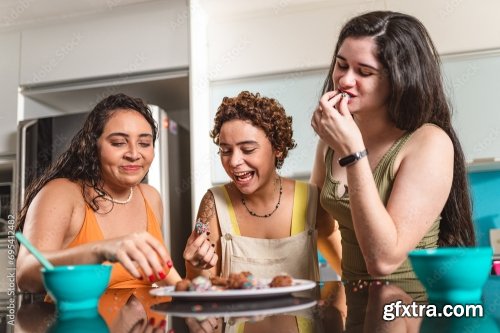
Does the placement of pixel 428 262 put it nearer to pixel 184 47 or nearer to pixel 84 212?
pixel 84 212

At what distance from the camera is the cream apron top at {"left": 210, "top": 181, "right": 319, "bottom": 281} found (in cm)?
146

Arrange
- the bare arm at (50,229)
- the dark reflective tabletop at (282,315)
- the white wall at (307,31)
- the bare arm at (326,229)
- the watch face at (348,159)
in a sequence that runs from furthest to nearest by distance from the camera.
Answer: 1. the white wall at (307,31)
2. the bare arm at (326,229)
3. the watch face at (348,159)
4. the bare arm at (50,229)
5. the dark reflective tabletop at (282,315)

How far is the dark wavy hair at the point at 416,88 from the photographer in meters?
1.25

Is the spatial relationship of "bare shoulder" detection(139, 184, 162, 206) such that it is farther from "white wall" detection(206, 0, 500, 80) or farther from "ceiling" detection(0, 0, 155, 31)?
"ceiling" detection(0, 0, 155, 31)

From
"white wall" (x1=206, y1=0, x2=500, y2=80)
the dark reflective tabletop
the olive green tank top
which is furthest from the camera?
"white wall" (x1=206, y1=0, x2=500, y2=80)

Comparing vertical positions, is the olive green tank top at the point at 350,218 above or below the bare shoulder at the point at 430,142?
below

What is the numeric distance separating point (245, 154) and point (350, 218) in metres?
0.37

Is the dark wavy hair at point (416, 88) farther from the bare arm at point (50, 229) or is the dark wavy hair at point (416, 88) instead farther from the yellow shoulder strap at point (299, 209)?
the bare arm at point (50, 229)

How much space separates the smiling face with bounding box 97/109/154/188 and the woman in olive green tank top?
1.72 ft

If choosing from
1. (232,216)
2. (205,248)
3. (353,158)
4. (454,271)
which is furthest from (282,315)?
(232,216)

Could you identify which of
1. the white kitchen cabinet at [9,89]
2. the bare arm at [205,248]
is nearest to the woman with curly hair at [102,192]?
the bare arm at [205,248]

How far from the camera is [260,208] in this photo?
1.56m

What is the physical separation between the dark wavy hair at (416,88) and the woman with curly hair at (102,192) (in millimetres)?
680

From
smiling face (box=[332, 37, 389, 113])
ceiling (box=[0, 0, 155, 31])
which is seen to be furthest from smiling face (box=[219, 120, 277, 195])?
ceiling (box=[0, 0, 155, 31])
